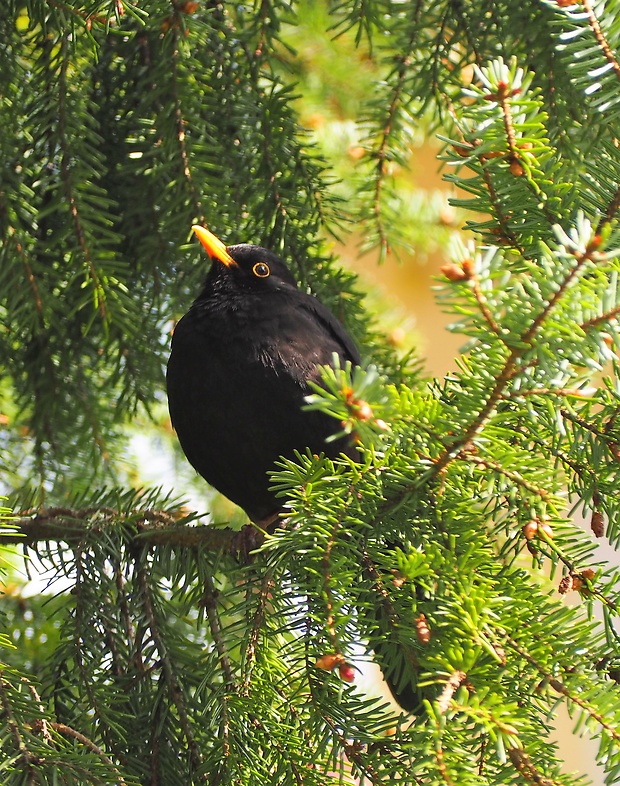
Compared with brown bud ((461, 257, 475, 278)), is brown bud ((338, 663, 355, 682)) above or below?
below

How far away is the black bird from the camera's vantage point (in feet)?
4.89

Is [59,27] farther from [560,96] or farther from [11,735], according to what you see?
[11,735]

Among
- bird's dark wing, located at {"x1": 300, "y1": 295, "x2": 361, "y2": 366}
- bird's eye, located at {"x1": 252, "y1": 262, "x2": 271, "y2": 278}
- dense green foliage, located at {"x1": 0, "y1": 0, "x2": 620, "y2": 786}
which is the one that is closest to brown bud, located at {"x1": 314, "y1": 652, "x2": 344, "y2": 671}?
dense green foliage, located at {"x1": 0, "y1": 0, "x2": 620, "y2": 786}

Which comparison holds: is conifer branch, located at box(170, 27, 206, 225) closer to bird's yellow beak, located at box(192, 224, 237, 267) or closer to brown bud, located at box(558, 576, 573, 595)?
bird's yellow beak, located at box(192, 224, 237, 267)

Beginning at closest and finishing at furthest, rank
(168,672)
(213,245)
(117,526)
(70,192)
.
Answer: (168,672) → (117,526) → (70,192) → (213,245)

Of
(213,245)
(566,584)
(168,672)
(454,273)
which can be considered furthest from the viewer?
(213,245)

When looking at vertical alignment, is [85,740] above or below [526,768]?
above

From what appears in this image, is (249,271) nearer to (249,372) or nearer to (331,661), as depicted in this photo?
(249,372)

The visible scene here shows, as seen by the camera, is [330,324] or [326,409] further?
[330,324]

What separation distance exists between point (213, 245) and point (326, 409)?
0.87 m

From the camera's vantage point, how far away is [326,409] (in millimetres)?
741

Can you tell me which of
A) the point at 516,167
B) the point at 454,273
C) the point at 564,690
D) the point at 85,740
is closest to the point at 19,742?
the point at 85,740

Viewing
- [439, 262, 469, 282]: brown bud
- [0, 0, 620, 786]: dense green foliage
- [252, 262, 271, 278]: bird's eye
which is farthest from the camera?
[252, 262, 271, 278]: bird's eye

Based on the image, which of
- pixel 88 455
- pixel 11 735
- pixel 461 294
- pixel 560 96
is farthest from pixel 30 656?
pixel 560 96
